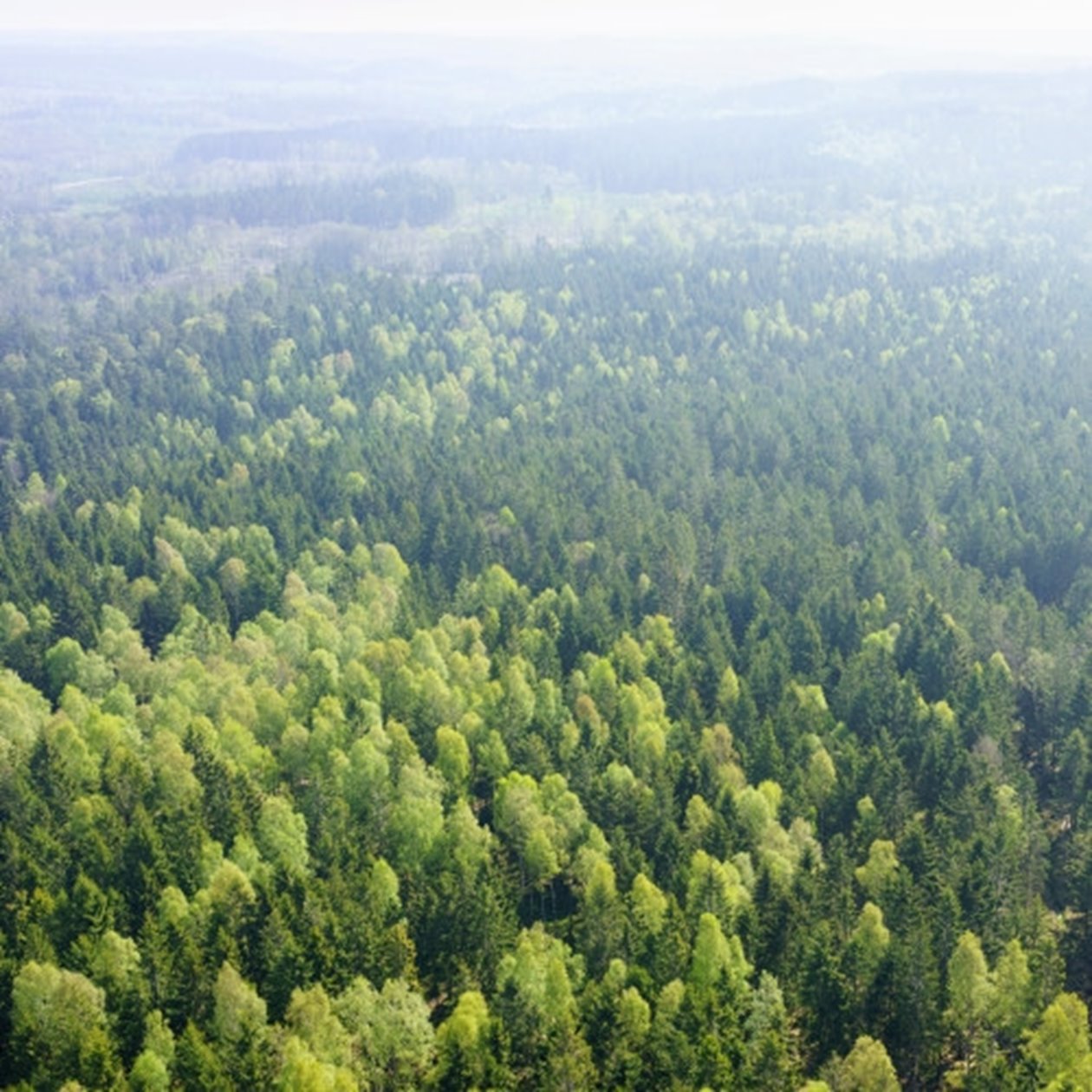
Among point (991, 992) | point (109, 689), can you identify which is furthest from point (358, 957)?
point (109, 689)

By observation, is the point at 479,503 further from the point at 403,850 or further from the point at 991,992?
the point at 991,992

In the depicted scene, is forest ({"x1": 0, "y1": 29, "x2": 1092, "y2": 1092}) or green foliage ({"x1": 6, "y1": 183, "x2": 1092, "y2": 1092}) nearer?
forest ({"x1": 0, "y1": 29, "x2": 1092, "y2": 1092})

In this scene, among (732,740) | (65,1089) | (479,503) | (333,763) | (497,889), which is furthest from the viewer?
(479,503)

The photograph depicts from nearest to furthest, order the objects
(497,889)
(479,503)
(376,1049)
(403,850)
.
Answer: (376,1049) → (497,889) → (403,850) → (479,503)

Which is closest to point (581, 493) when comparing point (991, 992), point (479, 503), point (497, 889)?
point (479, 503)

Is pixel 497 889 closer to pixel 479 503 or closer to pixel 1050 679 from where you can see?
pixel 1050 679

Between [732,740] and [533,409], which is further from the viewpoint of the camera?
[533,409]

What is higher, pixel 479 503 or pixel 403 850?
pixel 479 503

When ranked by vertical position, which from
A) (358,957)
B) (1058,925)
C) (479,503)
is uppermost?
(479,503)

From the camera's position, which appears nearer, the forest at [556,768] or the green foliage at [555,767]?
the forest at [556,768]
